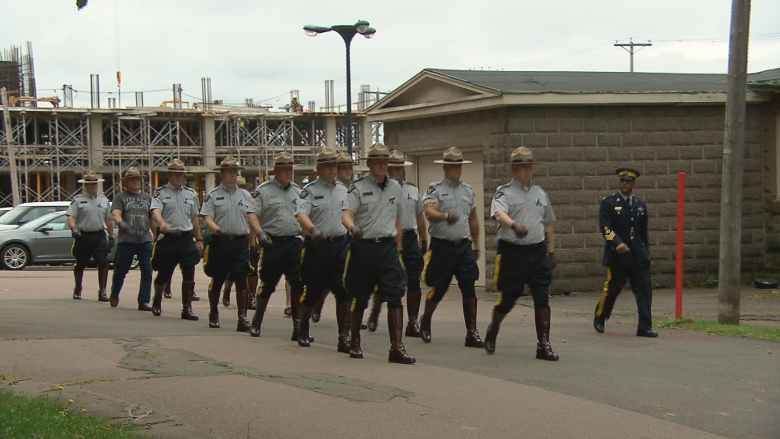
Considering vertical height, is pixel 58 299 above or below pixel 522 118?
below

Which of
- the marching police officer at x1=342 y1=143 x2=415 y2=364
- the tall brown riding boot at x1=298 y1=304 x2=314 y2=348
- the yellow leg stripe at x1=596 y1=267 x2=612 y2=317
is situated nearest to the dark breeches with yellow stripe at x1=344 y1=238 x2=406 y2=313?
the marching police officer at x1=342 y1=143 x2=415 y2=364

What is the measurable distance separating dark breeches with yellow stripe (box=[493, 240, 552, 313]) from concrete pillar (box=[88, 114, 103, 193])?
53664mm

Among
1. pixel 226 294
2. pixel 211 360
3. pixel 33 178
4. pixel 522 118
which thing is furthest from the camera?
pixel 33 178

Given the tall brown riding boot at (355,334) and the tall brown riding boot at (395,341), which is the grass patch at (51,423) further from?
the tall brown riding boot at (355,334)

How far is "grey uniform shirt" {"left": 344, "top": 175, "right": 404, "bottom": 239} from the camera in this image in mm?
8484

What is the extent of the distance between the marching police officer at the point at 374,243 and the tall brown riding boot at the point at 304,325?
917 mm

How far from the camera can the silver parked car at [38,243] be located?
22.7m

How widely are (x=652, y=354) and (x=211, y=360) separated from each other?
13.7ft

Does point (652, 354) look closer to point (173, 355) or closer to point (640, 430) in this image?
point (640, 430)

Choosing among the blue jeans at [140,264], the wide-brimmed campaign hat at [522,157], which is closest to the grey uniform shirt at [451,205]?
the wide-brimmed campaign hat at [522,157]

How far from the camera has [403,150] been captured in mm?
16906

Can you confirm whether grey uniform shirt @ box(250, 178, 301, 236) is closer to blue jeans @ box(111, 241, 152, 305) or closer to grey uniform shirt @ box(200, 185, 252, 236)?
grey uniform shirt @ box(200, 185, 252, 236)

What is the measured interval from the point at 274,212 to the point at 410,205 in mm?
1515

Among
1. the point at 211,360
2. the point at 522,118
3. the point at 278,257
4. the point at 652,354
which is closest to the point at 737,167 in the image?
the point at 652,354
